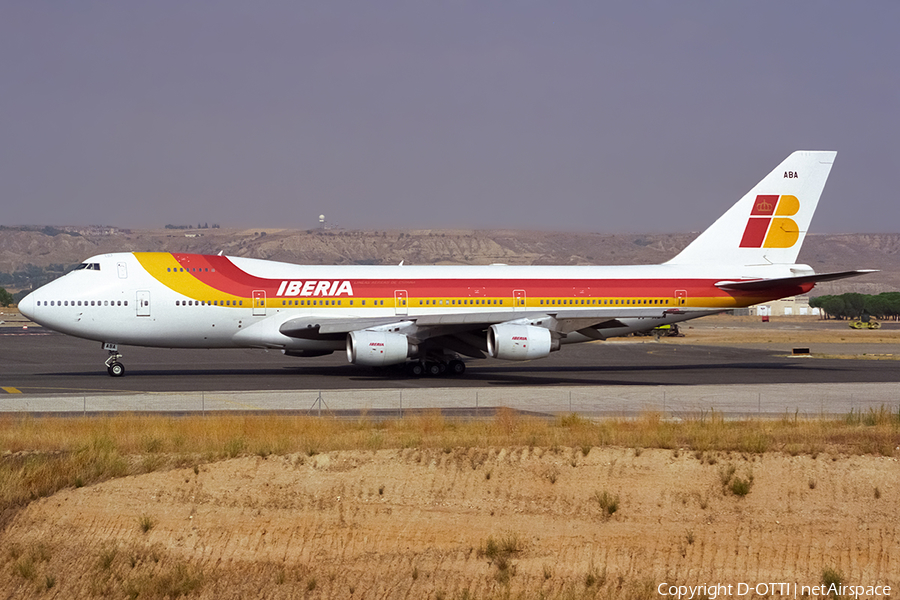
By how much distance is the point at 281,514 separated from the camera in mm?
17531

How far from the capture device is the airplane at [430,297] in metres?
35.1

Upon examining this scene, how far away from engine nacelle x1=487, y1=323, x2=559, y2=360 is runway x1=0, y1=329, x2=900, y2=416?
1272mm

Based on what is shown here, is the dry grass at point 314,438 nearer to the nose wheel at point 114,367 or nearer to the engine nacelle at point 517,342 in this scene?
the engine nacelle at point 517,342

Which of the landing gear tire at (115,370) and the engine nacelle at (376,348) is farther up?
the engine nacelle at (376,348)

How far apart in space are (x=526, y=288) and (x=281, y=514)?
75.2 feet

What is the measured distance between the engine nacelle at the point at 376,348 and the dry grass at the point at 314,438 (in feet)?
35.8

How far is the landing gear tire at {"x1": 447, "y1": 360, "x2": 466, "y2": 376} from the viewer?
125 feet

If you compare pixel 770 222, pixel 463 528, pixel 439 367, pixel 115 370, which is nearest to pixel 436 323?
pixel 439 367

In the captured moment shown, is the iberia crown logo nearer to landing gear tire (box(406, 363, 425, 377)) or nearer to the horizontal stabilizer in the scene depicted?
the horizontal stabilizer

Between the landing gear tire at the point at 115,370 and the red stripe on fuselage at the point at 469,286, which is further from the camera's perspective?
the landing gear tire at the point at 115,370

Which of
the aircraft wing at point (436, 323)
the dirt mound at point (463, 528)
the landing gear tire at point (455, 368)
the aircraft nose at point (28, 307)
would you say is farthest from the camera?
the landing gear tire at point (455, 368)

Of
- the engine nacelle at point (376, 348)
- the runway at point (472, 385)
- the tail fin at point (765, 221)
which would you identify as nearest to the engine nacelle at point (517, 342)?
the runway at point (472, 385)

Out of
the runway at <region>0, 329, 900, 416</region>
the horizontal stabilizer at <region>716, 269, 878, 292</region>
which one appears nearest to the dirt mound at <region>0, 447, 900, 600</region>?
the runway at <region>0, 329, 900, 416</region>

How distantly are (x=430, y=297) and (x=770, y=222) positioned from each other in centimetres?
1670
